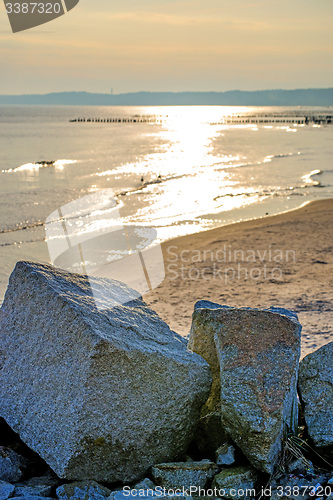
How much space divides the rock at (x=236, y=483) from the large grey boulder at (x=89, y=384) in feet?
1.49

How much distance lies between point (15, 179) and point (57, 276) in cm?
2746

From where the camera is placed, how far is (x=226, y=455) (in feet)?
12.3

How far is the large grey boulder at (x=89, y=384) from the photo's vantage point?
3.58 metres

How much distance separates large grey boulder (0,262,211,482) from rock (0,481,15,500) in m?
0.30

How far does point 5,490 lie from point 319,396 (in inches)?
95.6

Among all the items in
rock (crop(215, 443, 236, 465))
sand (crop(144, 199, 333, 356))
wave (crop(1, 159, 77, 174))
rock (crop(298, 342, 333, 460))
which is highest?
wave (crop(1, 159, 77, 174))

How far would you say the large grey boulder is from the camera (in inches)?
141

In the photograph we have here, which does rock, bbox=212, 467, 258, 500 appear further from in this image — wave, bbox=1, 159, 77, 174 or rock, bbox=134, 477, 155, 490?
wave, bbox=1, 159, 77, 174

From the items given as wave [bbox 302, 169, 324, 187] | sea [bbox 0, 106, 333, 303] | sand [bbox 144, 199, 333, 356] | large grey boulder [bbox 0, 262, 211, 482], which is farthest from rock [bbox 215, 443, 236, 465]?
wave [bbox 302, 169, 324, 187]

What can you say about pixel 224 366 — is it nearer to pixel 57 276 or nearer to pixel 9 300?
pixel 57 276

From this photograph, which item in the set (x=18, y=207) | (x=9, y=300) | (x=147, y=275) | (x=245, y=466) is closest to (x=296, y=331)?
(x=245, y=466)

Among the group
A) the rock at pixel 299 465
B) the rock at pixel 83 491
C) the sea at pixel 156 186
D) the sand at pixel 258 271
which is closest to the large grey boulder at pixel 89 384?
the rock at pixel 83 491

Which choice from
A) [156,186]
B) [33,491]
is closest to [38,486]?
[33,491]

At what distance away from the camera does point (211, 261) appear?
41.0ft
